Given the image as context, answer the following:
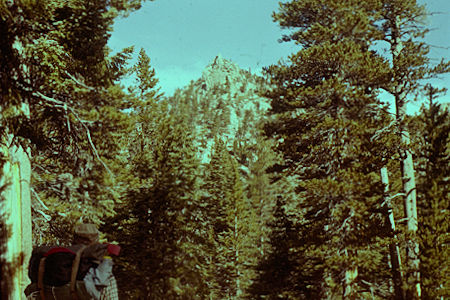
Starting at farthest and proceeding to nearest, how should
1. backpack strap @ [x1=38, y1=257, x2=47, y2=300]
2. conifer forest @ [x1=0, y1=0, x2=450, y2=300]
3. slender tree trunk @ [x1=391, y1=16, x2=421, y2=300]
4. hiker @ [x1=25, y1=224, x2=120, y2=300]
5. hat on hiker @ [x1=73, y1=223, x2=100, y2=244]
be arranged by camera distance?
slender tree trunk @ [x1=391, y1=16, x2=421, y2=300] → conifer forest @ [x1=0, y1=0, x2=450, y2=300] → hat on hiker @ [x1=73, y1=223, x2=100, y2=244] → backpack strap @ [x1=38, y1=257, x2=47, y2=300] → hiker @ [x1=25, y1=224, x2=120, y2=300]

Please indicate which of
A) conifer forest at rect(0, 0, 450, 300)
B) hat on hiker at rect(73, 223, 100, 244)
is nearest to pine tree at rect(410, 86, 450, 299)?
conifer forest at rect(0, 0, 450, 300)

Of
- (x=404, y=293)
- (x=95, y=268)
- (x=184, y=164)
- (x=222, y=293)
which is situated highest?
(x=184, y=164)

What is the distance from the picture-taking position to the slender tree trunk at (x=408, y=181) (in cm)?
1228

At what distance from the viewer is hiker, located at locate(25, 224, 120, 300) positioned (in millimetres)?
3760

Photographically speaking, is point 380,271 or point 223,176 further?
point 223,176

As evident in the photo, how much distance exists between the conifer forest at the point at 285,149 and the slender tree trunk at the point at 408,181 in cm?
4

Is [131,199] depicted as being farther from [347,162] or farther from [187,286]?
[347,162]

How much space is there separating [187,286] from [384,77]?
48.6ft

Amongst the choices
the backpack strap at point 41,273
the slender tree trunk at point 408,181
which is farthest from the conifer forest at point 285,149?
the backpack strap at point 41,273

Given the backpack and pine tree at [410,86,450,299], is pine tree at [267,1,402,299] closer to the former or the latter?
pine tree at [410,86,450,299]

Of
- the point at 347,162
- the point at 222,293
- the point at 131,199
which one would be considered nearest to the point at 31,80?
the point at 347,162

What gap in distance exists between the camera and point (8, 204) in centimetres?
722

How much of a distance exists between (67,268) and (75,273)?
13cm

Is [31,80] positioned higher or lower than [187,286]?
higher
